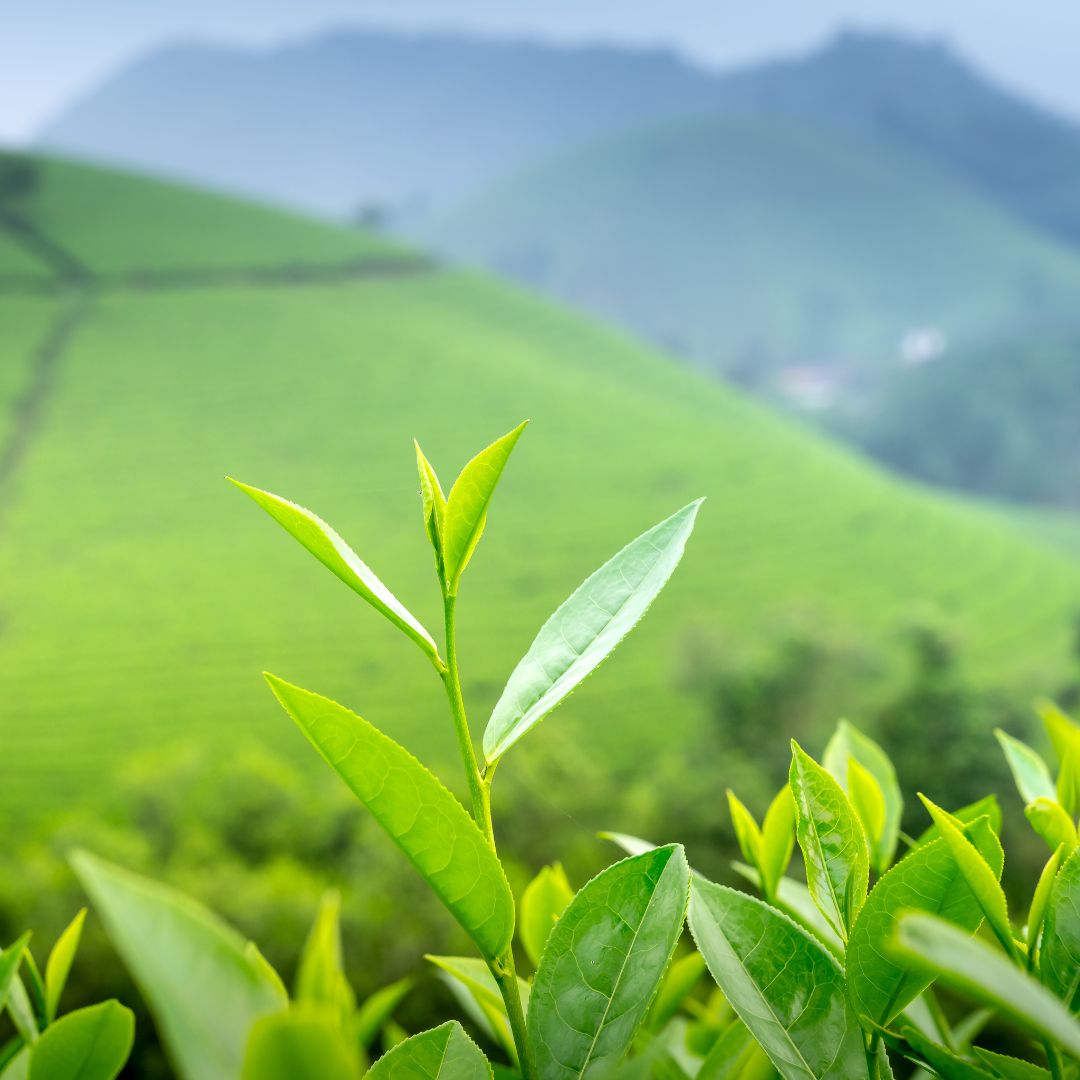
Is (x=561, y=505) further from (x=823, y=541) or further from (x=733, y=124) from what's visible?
(x=733, y=124)

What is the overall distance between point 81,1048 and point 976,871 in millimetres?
160

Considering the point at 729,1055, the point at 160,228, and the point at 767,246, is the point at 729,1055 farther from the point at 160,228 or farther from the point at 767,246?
the point at 767,246

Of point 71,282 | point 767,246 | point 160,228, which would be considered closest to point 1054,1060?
point 71,282

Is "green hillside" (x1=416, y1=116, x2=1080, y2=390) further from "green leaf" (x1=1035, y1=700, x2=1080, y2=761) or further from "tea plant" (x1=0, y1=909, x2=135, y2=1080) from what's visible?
"tea plant" (x1=0, y1=909, x2=135, y2=1080)

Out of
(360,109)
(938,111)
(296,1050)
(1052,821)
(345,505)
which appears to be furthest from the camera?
(360,109)

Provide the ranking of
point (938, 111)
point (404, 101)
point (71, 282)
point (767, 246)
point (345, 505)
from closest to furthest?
point (345, 505)
point (71, 282)
point (767, 246)
point (938, 111)
point (404, 101)

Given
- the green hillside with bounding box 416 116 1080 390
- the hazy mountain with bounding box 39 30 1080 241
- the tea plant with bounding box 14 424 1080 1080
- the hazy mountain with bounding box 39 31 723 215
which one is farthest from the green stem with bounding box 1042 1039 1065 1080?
the hazy mountain with bounding box 39 31 723 215

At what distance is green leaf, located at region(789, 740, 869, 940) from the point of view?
186 millimetres

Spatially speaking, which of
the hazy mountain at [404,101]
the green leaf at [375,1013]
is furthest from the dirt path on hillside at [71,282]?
the hazy mountain at [404,101]

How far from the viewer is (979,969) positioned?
0.36ft

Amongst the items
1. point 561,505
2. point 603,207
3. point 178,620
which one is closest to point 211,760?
point 178,620

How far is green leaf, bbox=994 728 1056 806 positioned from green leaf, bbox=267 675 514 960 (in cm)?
16

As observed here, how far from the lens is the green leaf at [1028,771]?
262mm

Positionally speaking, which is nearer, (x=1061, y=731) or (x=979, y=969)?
(x=979, y=969)
